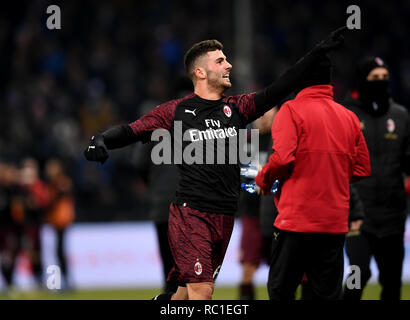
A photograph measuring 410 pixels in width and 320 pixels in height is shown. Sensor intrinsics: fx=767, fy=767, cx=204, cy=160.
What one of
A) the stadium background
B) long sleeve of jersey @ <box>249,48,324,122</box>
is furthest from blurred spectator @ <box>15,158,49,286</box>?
long sleeve of jersey @ <box>249,48,324,122</box>

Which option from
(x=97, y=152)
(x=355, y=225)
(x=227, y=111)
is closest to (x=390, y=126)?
(x=355, y=225)

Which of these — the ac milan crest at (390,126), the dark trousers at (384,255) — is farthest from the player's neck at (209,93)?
the dark trousers at (384,255)

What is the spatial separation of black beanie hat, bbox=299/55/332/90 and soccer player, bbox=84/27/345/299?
0.66 feet

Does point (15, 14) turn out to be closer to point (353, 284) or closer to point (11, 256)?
point (11, 256)

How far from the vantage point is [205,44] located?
578 cm

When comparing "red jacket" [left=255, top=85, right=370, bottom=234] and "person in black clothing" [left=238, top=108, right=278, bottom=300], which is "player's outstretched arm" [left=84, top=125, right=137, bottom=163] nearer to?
"red jacket" [left=255, top=85, right=370, bottom=234]

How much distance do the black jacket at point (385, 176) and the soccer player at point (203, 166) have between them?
1.72 m

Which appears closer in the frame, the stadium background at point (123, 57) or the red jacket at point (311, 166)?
the red jacket at point (311, 166)

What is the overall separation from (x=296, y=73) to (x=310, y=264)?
1.31 metres

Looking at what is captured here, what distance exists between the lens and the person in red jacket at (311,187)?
17.0 feet

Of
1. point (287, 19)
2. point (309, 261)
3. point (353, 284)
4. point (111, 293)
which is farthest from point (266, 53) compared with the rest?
point (309, 261)

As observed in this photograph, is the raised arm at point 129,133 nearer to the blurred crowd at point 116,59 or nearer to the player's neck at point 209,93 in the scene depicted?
the player's neck at point 209,93

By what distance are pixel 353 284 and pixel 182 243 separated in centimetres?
187

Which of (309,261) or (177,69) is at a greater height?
(177,69)
